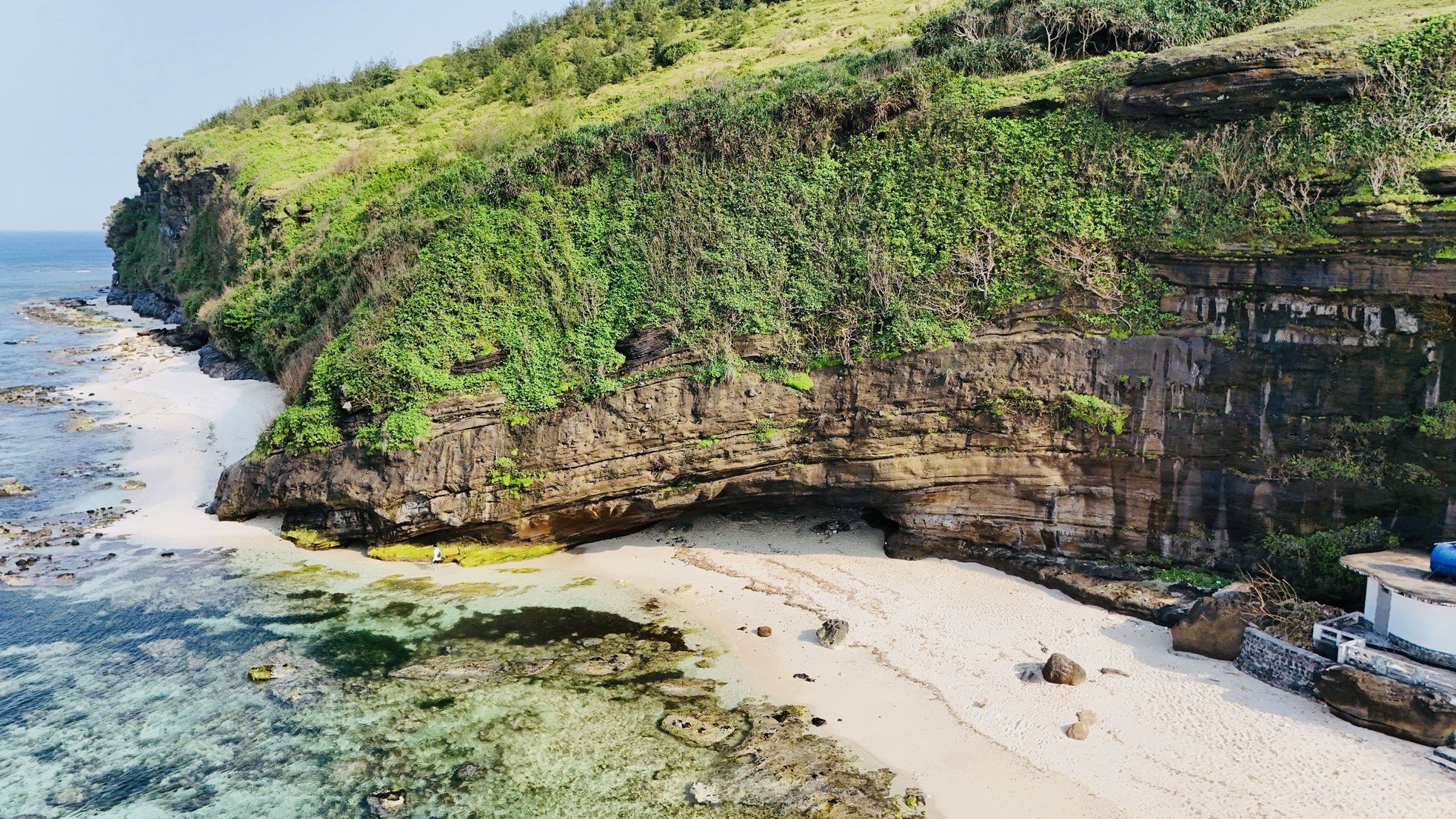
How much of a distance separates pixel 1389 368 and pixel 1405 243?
2386 millimetres

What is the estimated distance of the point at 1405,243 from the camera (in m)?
15.5

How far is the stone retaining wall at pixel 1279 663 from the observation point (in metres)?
14.2

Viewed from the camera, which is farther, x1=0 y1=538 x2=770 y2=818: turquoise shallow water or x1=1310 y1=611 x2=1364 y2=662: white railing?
x1=1310 y1=611 x2=1364 y2=662: white railing

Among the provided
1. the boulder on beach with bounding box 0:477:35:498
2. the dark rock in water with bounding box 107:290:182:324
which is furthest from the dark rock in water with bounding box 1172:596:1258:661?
the dark rock in water with bounding box 107:290:182:324

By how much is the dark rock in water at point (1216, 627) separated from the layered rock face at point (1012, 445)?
6.39 ft

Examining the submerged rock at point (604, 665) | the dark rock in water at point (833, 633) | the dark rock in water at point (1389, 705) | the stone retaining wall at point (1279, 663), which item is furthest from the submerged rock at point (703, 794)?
the dark rock in water at point (1389, 705)

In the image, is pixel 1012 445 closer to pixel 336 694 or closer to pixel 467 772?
pixel 467 772

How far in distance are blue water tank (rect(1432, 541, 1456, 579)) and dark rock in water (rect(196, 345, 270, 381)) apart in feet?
117

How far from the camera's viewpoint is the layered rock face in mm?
16125

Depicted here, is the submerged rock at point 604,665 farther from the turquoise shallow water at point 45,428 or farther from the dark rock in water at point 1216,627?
the turquoise shallow water at point 45,428

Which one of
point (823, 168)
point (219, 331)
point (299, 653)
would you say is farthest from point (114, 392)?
point (823, 168)

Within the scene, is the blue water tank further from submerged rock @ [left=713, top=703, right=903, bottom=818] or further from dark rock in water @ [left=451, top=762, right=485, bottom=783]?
dark rock in water @ [left=451, top=762, right=485, bottom=783]

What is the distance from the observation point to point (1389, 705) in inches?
515

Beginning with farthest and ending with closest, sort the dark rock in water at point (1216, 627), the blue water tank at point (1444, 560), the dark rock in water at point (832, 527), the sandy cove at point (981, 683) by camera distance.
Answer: the dark rock in water at point (832, 527), the dark rock in water at point (1216, 627), the blue water tank at point (1444, 560), the sandy cove at point (981, 683)
